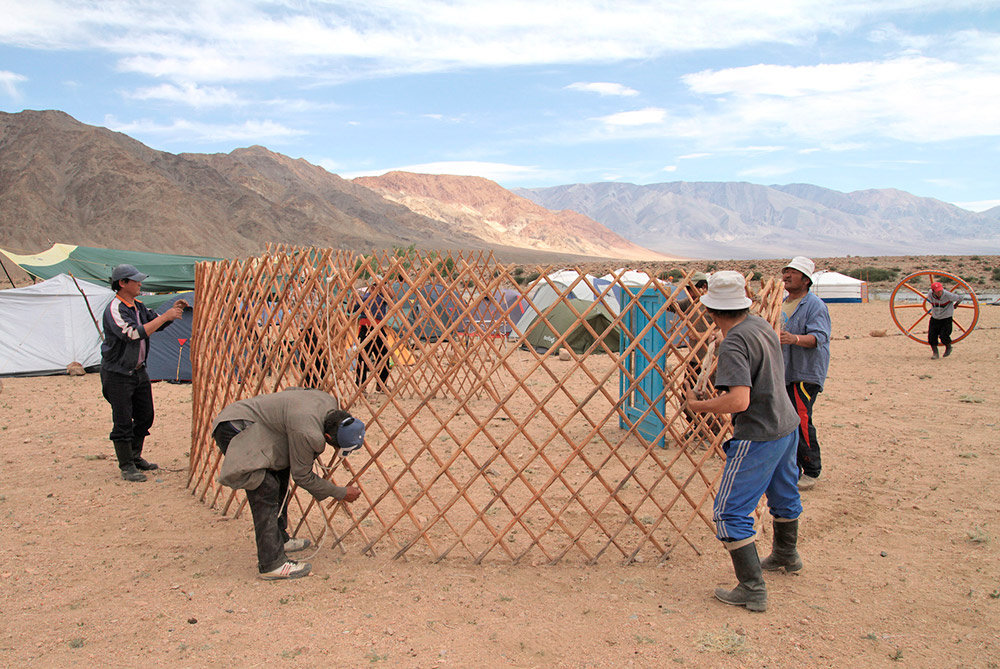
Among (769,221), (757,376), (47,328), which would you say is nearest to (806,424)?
(757,376)

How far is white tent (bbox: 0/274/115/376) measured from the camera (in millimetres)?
7699

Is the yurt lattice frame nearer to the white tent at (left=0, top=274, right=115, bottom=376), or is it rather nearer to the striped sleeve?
the striped sleeve

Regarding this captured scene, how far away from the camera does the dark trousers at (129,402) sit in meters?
3.80

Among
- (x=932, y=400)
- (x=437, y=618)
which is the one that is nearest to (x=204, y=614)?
(x=437, y=618)

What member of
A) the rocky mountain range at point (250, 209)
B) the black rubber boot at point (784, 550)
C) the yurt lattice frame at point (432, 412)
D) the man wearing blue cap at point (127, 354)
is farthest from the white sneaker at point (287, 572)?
the rocky mountain range at point (250, 209)

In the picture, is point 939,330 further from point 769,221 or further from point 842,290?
point 769,221

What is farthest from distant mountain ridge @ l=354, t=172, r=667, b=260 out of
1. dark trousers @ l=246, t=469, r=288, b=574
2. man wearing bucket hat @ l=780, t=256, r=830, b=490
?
dark trousers @ l=246, t=469, r=288, b=574

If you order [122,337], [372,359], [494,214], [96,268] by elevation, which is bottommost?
[372,359]

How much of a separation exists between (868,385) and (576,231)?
78.1 metres

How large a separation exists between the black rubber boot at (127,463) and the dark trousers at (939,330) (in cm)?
844

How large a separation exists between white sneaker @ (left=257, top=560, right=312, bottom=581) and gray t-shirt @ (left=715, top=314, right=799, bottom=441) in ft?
6.09

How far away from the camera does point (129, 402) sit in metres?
3.85

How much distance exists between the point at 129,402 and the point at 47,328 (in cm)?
522

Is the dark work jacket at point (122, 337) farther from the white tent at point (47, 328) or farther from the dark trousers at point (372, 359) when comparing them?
the white tent at point (47, 328)
